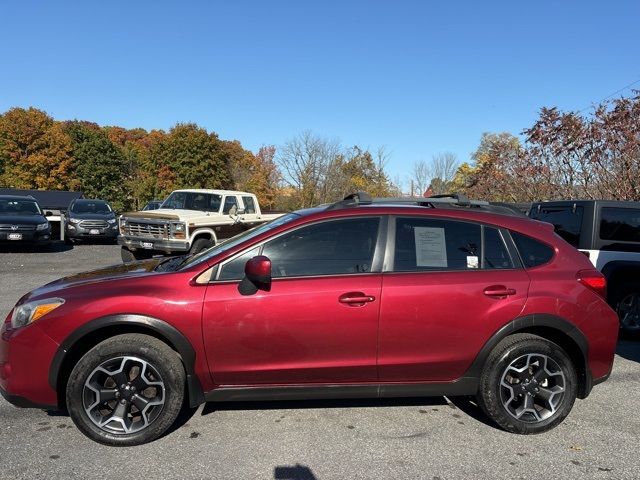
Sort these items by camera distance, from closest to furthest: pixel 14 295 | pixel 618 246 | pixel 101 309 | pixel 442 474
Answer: pixel 442 474, pixel 101 309, pixel 618 246, pixel 14 295

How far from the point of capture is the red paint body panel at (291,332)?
11.3 feet

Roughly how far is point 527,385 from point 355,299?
1.50 metres

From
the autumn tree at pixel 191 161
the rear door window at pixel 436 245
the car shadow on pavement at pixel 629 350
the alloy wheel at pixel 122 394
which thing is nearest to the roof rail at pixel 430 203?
the rear door window at pixel 436 245

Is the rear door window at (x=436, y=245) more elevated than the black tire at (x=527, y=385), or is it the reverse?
the rear door window at (x=436, y=245)

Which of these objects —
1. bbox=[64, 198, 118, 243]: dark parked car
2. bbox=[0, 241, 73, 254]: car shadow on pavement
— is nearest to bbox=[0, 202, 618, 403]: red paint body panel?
bbox=[0, 241, 73, 254]: car shadow on pavement

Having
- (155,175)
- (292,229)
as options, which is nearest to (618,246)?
Result: (292,229)

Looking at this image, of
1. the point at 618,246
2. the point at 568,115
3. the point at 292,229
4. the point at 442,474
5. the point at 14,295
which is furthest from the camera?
the point at 568,115

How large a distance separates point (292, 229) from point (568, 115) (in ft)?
55.2

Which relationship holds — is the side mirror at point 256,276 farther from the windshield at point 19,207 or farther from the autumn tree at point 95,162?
the autumn tree at point 95,162

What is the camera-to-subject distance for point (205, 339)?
345cm

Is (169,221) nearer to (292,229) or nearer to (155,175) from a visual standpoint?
(292,229)

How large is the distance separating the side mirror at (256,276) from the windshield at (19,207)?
45.9 ft

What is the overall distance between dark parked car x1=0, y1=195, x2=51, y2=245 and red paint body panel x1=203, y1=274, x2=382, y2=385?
1313cm

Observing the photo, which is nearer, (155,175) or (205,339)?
(205,339)
